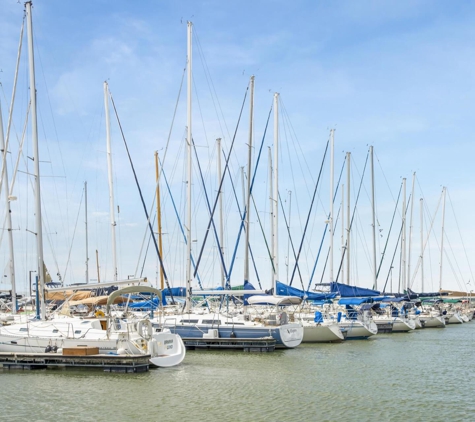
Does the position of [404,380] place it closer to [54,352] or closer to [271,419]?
[271,419]

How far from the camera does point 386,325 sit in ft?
173

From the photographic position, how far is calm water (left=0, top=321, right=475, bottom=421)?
20.0 metres

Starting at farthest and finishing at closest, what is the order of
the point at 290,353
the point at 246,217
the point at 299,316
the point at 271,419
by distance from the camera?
the point at 246,217 < the point at 299,316 < the point at 290,353 < the point at 271,419

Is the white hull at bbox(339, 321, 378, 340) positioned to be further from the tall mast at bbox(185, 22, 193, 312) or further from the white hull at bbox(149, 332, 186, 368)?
the white hull at bbox(149, 332, 186, 368)

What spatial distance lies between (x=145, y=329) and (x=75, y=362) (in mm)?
3481

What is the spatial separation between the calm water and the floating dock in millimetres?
842

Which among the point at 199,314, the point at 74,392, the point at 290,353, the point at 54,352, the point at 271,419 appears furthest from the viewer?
the point at 199,314

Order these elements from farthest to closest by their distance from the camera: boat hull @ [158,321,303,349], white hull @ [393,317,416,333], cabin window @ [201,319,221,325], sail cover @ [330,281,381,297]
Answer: white hull @ [393,317,416,333] → sail cover @ [330,281,381,297] → cabin window @ [201,319,221,325] → boat hull @ [158,321,303,349]

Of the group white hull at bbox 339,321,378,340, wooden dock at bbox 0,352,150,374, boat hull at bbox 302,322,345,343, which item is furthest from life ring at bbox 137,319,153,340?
white hull at bbox 339,321,378,340

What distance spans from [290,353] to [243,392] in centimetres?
1206

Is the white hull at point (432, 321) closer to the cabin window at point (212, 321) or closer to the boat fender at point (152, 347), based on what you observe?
the cabin window at point (212, 321)

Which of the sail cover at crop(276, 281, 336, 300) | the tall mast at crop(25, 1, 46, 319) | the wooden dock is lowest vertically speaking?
the wooden dock

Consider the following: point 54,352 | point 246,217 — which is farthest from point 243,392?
point 246,217

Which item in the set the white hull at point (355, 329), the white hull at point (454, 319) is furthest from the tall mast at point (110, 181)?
the white hull at point (454, 319)
